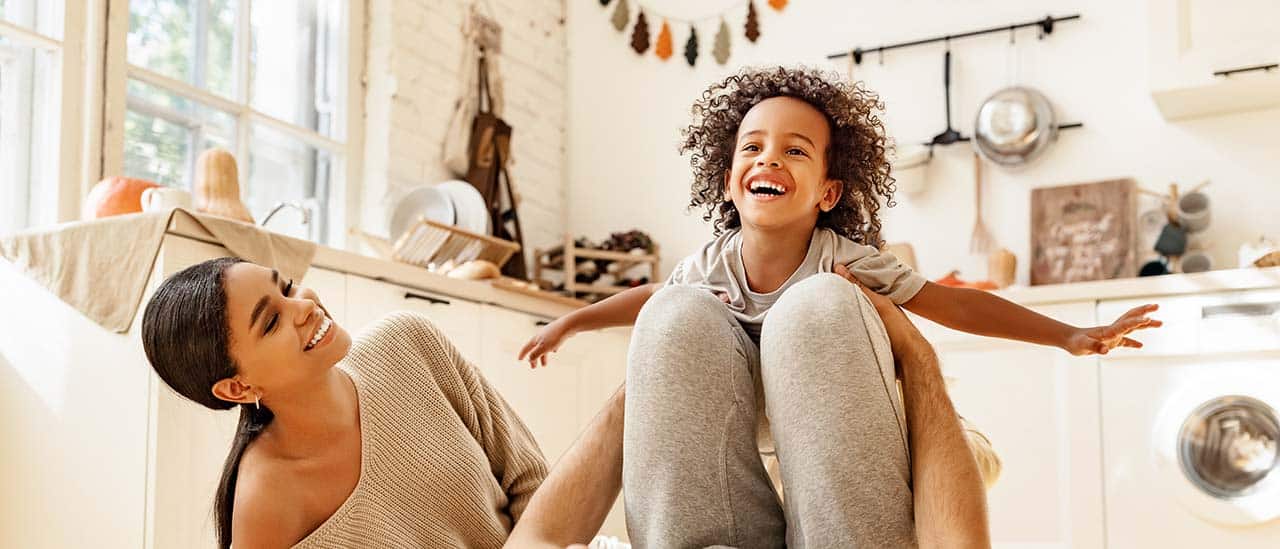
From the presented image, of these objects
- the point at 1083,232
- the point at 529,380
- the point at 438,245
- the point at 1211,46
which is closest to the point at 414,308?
the point at 438,245

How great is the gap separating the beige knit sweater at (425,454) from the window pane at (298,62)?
210 cm

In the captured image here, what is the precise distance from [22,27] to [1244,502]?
3.01 meters

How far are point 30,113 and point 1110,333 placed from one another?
2295mm

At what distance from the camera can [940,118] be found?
156 inches

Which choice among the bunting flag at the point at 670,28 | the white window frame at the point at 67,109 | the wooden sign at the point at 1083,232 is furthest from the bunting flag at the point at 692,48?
the white window frame at the point at 67,109

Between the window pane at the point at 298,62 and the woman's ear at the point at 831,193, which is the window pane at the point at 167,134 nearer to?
the window pane at the point at 298,62

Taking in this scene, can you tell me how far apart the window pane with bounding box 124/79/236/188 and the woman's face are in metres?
1.84

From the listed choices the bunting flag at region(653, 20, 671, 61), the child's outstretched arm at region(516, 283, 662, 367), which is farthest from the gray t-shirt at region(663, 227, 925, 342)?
the bunting flag at region(653, 20, 671, 61)

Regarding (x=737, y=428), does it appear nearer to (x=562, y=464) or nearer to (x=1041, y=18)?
(x=562, y=464)

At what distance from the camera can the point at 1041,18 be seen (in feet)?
12.6

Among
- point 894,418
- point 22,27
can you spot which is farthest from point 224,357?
point 22,27

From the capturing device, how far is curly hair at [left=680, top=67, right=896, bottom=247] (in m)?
1.78

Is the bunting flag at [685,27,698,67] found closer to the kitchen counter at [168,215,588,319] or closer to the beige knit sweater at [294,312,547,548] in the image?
the kitchen counter at [168,215,588,319]

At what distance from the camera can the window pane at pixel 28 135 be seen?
2627 millimetres
